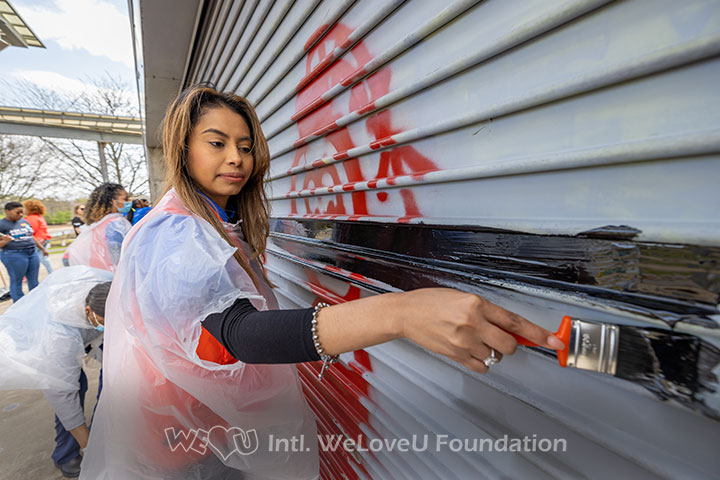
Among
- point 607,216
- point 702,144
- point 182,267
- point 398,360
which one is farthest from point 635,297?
point 182,267

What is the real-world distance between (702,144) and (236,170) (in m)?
1.52

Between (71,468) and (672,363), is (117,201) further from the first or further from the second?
(672,363)

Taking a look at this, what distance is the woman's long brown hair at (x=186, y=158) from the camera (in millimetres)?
1426

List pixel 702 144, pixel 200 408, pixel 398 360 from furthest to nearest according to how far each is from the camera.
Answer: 1. pixel 398 360
2. pixel 200 408
3. pixel 702 144

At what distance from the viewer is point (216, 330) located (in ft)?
3.13

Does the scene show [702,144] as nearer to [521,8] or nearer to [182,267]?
[521,8]

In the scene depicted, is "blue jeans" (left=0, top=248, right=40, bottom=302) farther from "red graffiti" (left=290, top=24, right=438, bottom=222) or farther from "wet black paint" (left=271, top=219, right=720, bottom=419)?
"wet black paint" (left=271, top=219, right=720, bottom=419)

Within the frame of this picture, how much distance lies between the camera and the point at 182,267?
1.01m

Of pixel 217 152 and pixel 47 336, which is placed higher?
A: pixel 217 152

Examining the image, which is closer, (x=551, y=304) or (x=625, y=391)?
(x=625, y=391)

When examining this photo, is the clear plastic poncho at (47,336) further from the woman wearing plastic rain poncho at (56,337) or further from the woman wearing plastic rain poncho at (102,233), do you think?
the woman wearing plastic rain poncho at (102,233)

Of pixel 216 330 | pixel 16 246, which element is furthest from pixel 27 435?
pixel 16 246

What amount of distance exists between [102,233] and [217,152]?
3.39 meters

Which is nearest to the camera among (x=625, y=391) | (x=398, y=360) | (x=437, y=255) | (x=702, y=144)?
(x=702, y=144)
